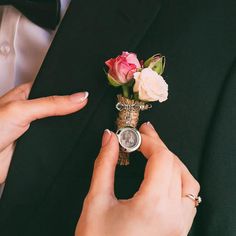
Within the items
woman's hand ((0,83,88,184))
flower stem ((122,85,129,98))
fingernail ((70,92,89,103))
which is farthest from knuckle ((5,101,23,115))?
flower stem ((122,85,129,98))

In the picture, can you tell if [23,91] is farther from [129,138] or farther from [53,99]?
[129,138]

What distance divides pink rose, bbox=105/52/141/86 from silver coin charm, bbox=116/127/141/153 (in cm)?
9

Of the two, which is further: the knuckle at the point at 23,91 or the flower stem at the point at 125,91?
the knuckle at the point at 23,91

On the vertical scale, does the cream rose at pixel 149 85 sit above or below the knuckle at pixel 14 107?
above

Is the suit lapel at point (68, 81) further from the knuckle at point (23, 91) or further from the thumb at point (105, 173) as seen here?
the thumb at point (105, 173)

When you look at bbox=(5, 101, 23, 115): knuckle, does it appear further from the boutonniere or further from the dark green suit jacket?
the boutonniere

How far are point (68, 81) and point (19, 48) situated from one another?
0.31 meters

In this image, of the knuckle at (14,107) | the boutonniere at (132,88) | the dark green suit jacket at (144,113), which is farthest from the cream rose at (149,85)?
the knuckle at (14,107)

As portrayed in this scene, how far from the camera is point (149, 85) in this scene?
590 millimetres

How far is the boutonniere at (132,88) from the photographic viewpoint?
23.4 inches

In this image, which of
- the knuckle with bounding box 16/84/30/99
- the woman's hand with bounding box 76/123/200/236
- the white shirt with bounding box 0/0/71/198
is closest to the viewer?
the woman's hand with bounding box 76/123/200/236


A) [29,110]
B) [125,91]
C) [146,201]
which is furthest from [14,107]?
[146,201]

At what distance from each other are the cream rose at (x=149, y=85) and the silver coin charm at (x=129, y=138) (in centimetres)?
7

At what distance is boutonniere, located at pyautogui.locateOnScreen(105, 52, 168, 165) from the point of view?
0.59 metres
